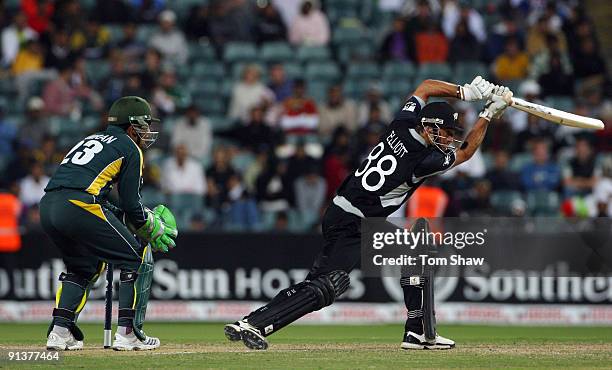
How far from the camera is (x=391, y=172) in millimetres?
9219

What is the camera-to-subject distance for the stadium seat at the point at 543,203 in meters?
16.0

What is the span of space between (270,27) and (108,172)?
9.94m

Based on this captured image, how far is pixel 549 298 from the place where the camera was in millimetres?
13578

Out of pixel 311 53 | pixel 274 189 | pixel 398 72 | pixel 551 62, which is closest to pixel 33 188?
pixel 274 189

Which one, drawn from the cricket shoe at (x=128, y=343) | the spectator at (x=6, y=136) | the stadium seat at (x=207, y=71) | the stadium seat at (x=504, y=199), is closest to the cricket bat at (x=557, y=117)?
the cricket shoe at (x=128, y=343)

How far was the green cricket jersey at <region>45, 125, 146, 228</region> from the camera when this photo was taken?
890 cm

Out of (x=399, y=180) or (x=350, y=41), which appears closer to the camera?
(x=399, y=180)

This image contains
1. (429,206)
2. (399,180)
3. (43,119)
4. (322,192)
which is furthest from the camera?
(43,119)

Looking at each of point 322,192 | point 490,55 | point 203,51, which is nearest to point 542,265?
point 322,192

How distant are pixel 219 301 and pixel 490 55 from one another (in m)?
6.93

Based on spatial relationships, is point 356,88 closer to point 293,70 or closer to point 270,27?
point 293,70

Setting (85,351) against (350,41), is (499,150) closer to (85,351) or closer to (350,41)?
(350,41)

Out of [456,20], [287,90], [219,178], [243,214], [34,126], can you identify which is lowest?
[243,214]

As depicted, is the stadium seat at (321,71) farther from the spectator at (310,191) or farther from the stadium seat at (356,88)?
the spectator at (310,191)
